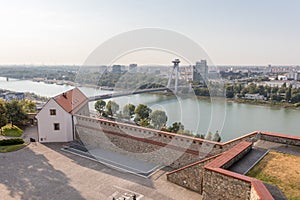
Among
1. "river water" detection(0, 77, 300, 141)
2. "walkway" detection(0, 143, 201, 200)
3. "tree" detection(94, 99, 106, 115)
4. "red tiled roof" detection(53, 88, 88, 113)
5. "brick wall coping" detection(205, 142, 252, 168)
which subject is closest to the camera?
"brick wall coping" detection(205, 142, 252, 168)

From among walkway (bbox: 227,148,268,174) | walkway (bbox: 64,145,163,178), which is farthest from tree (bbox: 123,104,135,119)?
walkway (bbox: 227,148,268,174)

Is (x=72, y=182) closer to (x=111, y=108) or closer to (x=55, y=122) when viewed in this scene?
(x=55, y=122)

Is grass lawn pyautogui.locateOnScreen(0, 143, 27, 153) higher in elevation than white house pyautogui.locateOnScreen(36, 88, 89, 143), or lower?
lower

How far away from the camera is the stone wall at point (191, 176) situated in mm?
4875

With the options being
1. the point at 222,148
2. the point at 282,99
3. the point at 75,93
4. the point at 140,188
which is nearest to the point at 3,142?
the point at 75,93

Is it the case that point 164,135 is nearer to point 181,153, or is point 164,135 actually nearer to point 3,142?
point 181,153

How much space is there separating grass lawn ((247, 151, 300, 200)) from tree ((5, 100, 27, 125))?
1067 cm

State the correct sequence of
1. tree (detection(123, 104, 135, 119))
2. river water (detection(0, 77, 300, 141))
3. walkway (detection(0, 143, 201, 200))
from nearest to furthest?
walkway (detection(0, 143, 201, 200))
tree (detection(123, 104, 135, 119))
river water (detection(0, 77, 300, 141))

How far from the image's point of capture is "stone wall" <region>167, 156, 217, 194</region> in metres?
4.87

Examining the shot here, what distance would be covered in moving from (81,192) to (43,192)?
885 mm

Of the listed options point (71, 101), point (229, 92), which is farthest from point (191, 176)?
point (229, 92)

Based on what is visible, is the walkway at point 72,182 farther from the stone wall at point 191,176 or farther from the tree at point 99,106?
the tree at point 99,106

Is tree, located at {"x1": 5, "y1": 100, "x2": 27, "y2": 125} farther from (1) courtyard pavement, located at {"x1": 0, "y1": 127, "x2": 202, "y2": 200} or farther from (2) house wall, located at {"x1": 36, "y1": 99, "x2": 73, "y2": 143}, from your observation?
(1) courtyard pavement, located at {"x1": 0, "y1": 127, "x2": 202, "y2": 200}

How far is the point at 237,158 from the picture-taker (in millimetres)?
4129
